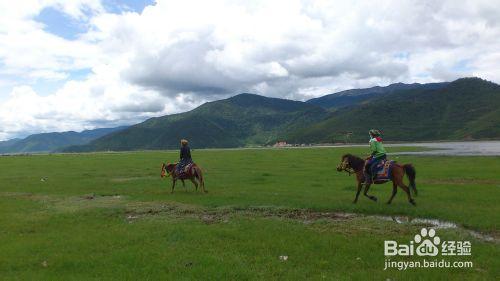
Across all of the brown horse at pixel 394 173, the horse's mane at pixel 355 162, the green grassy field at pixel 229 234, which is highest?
the horse's mane at pixel 355 162

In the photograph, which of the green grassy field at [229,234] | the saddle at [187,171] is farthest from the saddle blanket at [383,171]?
the saddle at [187,171]

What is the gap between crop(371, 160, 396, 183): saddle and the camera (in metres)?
19.2

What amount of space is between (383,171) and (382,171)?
0.15 ft

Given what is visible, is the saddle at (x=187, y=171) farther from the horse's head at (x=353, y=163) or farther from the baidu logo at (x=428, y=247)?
the baidu logo at (x=428, y=247)

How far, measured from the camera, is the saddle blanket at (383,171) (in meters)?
19.2

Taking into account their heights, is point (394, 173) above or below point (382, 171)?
below

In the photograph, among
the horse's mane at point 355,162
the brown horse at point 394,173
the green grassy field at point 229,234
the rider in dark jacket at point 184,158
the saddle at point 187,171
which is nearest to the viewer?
the green grassy field at point 229,234

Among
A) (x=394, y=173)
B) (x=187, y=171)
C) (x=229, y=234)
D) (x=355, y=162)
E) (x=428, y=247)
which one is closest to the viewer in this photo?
(x=428, y=247)

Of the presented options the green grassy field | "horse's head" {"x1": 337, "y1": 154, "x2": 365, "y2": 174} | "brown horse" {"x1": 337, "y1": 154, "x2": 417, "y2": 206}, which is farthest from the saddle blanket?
the green grassy field

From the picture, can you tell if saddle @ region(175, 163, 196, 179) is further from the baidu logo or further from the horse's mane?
the baidu logo

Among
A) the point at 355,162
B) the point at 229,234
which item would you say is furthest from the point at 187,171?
the point at 229,234

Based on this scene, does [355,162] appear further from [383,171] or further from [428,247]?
[428,247]

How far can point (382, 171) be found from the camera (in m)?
19.2

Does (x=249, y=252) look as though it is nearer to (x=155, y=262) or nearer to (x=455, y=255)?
(x=155, y=262)
